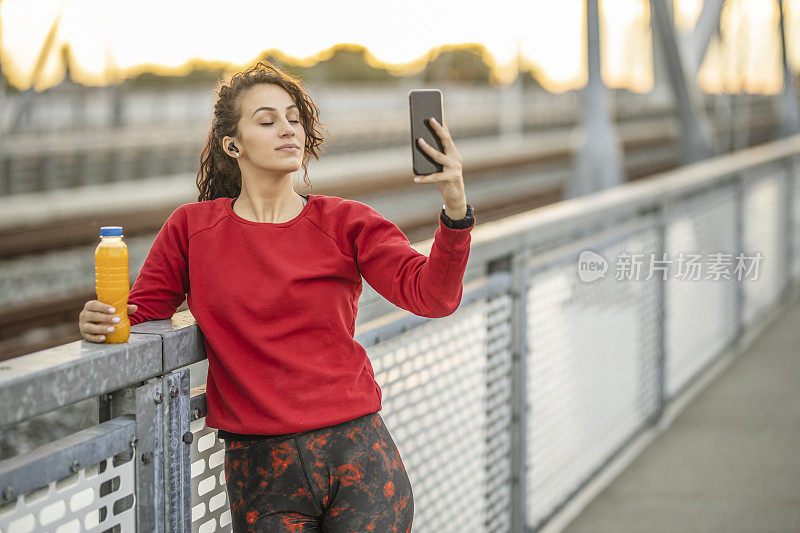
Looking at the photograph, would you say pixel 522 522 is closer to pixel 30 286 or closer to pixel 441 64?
pixel 30 286

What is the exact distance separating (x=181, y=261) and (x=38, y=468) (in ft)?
1.64

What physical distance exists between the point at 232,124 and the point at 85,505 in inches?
26.2

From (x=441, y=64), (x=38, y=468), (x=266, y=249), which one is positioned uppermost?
(x=441, y=64)

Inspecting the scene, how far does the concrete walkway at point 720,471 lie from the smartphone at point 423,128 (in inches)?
79.0

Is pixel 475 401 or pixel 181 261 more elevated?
pixel 181 261

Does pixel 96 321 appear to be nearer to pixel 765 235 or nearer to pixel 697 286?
pixel 697 286

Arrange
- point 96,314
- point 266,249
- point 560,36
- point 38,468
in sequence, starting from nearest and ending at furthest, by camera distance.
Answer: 1. point 38,468
2. point 96,314
3. point 266,249
4. point 560,36

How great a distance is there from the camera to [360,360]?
5.26 feet

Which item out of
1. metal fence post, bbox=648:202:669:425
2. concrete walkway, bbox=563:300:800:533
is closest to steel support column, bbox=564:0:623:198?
concrete walkway, bbox=563:300:800:533

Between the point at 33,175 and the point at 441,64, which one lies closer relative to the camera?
the point at 33,175

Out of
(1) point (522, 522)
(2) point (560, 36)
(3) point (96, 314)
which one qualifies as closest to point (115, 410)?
(3) point (96, 314)

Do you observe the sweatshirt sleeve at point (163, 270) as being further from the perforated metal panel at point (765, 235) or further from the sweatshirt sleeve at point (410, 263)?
the perforated metal panel at point (765, 235)

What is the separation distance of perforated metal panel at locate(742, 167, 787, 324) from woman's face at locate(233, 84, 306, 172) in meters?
4.39

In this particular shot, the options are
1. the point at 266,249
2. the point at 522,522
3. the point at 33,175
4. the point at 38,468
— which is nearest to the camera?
the point at 38,468
